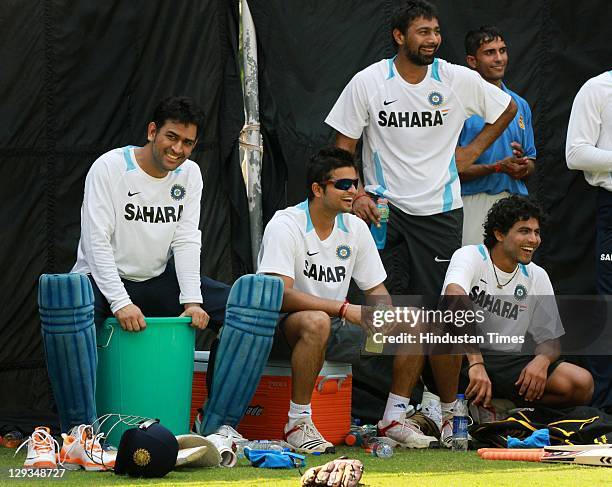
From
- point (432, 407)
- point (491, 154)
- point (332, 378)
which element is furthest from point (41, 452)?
point (491, 154)

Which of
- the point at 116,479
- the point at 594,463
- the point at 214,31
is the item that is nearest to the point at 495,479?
the point at 594,463

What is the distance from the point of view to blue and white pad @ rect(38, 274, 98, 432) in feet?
18.1

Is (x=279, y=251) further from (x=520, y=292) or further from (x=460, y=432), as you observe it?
(x=520, y=292)

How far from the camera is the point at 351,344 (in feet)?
20.4

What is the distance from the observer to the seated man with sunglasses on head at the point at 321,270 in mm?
5898

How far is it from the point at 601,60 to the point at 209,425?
126 inches

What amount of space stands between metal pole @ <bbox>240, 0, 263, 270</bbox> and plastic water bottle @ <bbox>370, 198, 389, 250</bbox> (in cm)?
64

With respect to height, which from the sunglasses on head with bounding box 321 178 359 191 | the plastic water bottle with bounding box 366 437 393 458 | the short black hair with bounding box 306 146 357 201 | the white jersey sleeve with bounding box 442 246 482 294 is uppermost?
the short black hair with bounding box 306 146 357 201

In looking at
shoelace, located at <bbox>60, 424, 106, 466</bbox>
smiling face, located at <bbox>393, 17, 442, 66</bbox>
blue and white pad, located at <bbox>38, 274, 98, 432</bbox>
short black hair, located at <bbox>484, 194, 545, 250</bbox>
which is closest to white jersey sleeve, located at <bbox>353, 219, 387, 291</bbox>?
short black hair, located at <bbox>484, 194, 545, 250</bbox>

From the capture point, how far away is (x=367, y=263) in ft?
21.0

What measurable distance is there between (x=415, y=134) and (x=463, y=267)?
748mm

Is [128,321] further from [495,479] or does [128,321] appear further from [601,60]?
[601,60]

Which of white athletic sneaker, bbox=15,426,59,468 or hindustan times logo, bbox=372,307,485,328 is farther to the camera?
hindustan times logo, bbox=372,307,485,328

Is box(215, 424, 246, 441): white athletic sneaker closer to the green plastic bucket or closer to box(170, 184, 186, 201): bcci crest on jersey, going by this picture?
the green plastic bucket
